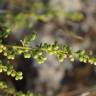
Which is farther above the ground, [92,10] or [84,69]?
[92,10]

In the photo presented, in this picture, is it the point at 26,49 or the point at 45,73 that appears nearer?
the point at 26,49

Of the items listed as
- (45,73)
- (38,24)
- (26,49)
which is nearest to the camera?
(26,49)

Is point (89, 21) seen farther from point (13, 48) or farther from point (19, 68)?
point (13, 48)

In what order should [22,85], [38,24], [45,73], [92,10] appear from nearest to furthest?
1. [22,85]
2. [45,73]
3. [38,24]
4. [92,10]

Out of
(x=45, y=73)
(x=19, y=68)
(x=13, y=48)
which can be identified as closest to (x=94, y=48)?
(x=45, y=73)

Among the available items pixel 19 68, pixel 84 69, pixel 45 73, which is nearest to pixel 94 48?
pixel 84 69

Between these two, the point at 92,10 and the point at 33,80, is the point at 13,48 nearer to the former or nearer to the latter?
the point at 33,80

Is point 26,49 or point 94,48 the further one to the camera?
point 94,48

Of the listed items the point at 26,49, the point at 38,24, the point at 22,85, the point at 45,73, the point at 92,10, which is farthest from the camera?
the point at 92,10

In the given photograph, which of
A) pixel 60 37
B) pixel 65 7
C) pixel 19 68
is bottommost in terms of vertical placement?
pixel 19 68
